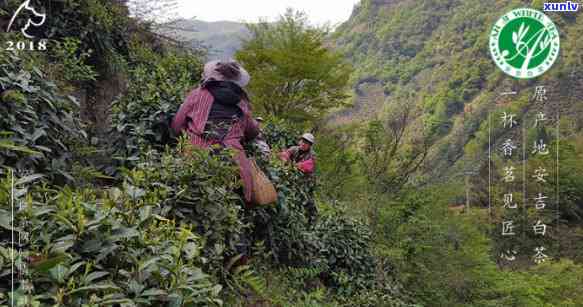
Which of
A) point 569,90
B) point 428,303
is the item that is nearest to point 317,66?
point 428,303

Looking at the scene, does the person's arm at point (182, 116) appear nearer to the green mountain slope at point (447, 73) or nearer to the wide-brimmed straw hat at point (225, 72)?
the wide-brimmed straw hat at point (225, 72)

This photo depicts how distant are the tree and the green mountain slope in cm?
227

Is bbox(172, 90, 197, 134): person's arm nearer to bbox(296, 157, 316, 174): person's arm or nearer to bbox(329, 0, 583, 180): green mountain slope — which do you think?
bbox(296, 157, 316, 174): person's arm

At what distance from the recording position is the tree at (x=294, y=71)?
Answer: 1648cm

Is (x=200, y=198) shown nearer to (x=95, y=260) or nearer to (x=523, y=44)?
(x=95, y=260)

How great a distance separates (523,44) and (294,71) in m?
9.94

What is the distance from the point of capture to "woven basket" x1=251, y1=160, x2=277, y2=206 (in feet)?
10.7

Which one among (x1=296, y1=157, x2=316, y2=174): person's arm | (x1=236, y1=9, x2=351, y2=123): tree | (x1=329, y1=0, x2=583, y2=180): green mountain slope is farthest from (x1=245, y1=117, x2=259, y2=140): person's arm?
(x1=329, y1=0, x2=583, y2=180): green mountain slope

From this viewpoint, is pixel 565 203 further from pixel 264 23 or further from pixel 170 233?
pixel 170 233

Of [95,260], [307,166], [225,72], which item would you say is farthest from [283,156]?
[95,260]

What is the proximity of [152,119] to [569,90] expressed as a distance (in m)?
42.7

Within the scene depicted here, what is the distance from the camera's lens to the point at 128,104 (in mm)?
3787

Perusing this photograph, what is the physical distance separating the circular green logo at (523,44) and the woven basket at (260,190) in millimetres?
5402

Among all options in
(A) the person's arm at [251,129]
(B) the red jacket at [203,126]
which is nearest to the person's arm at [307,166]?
(A) the person's arm at [251,129]
